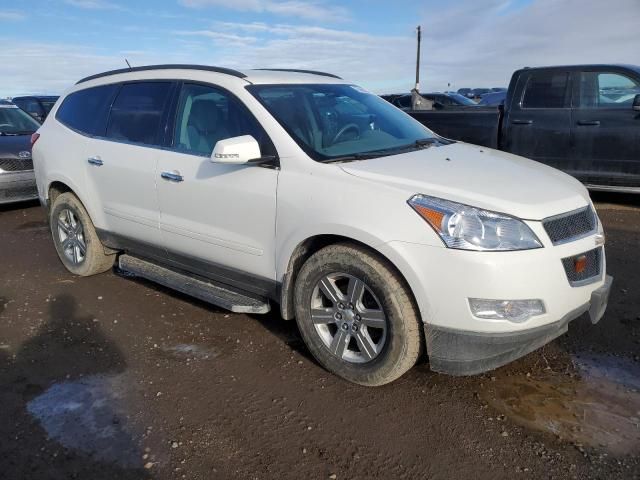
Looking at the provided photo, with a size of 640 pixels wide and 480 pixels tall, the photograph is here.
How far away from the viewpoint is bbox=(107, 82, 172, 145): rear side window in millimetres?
4168

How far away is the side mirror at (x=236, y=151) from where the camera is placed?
3195 mm

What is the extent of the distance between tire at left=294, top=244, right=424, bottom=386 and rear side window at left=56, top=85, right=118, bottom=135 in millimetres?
2628

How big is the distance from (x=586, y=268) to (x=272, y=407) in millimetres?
1880

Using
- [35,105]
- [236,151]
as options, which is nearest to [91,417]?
[236,151]

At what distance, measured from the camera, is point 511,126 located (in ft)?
25.5

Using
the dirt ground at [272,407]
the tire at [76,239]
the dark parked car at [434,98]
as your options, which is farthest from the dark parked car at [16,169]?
the dark parked car at [434,98]

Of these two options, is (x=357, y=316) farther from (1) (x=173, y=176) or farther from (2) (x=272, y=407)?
(1) (x=173, y=176)

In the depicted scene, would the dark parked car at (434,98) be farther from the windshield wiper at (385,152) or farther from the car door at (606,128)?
the windshield wiper at (385,152)

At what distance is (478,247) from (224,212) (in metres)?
1.70

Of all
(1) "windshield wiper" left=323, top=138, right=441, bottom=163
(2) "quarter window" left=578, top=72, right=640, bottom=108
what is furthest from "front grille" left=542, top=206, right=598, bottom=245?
(2) "quarter window" left=578, top=72, right=640, bottom=108

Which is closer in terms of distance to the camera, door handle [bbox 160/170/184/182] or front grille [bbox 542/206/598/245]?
front grille [bbox 542/206/598/245]

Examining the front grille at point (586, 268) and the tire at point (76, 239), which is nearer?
the front grille at point (586, 268)

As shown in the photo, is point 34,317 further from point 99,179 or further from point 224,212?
point 224,212

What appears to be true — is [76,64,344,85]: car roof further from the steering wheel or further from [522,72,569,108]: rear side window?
[522,72,569,108]: rear side window
